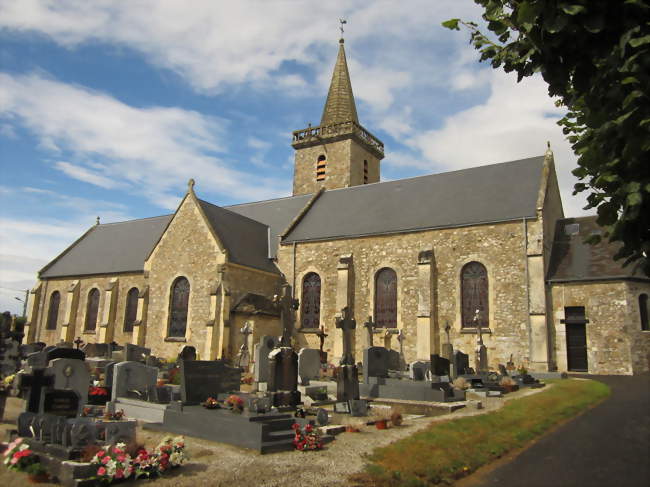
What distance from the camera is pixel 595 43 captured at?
4.70 metres

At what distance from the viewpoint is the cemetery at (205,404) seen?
7.34m

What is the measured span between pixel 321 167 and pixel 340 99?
577cm

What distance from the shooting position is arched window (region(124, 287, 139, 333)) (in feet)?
98.4

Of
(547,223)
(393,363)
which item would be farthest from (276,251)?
(547,223)

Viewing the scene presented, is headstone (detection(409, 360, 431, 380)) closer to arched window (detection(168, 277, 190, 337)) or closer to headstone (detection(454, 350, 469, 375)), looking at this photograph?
headstone (detection(454, 350, 469, 375))

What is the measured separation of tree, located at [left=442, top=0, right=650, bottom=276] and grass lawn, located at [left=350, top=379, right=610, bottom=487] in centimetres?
447

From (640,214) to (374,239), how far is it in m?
21.0

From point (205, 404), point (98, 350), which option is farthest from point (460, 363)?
point (98, 350)

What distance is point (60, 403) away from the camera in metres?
8.83

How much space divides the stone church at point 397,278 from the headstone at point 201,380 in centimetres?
1111

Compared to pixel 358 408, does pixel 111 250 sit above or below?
above

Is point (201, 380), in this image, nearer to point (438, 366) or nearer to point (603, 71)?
point (438, 366)

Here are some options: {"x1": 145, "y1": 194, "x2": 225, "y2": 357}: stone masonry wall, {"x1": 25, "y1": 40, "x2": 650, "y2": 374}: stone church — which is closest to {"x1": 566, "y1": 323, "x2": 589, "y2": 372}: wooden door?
{"x1": 25, "y1": 40, "x2": 650, "y2": 374}: stone church

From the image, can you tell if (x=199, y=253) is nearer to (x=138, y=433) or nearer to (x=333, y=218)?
(x=333, y=218)
